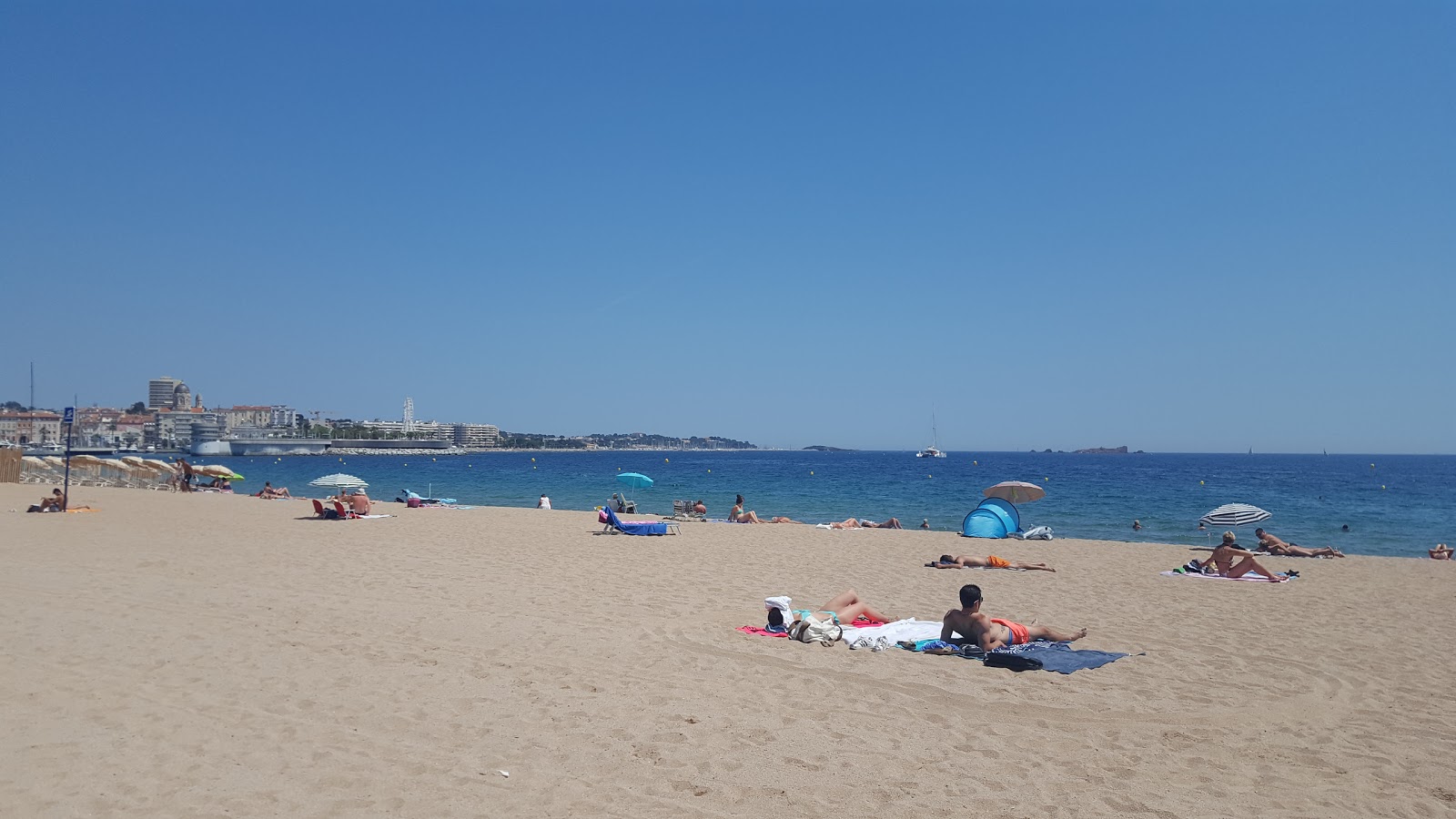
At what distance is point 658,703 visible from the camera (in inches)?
227

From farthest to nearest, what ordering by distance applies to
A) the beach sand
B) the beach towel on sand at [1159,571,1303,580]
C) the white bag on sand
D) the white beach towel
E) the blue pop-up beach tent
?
the blue pop-up beach tent
the beach towel on sand at [1159,571,1303,580]
the white bag on sand
the white beach towel
the beach sand

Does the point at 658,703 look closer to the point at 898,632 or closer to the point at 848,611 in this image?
the point at 898,632

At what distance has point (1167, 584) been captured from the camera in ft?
41.2

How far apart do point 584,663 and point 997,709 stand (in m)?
3.24

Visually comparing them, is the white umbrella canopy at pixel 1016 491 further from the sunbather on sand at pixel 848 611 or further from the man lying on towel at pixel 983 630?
the man lying on towel at pixel 983 630

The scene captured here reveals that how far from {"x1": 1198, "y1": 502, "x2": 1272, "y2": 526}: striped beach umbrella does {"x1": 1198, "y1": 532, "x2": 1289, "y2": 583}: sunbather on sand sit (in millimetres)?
5872

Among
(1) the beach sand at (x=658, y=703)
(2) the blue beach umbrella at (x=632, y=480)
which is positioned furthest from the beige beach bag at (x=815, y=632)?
(2) the blue beach umbrella at (x=632, y=480)

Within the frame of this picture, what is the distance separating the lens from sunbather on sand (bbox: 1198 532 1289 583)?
13.1m

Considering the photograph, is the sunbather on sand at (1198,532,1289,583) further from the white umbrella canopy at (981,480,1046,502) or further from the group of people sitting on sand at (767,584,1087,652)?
the white umbrella canopy at (981,480,1046,502)

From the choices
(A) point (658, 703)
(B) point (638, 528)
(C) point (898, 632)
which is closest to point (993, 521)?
(B) point (638, 528)

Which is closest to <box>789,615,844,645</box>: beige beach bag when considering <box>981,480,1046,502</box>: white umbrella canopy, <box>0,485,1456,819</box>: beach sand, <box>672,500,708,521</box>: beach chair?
<box>0,485,1456,819</box>: beach sand

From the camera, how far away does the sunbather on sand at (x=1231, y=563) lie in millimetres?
13141

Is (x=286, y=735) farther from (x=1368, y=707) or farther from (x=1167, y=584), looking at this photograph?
(x=1167, y=584)

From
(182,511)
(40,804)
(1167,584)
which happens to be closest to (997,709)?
(40,804)
